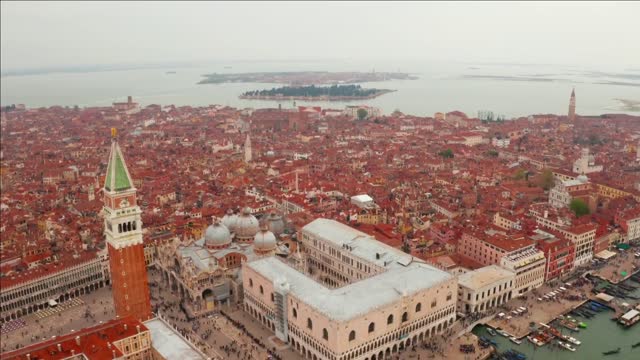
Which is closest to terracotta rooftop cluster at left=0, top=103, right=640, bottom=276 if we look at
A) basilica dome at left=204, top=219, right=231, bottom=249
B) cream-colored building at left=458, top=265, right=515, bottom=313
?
cream-colored building at left=458, top=265, right=515, bottom=313

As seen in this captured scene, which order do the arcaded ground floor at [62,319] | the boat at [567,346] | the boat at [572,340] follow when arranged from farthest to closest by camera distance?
the arcaded ground floor at [62,319] → the boat at [572,340] → the boat at [567,346]

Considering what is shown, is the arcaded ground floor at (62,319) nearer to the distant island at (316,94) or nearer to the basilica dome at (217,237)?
the basilica dome at (217,237)

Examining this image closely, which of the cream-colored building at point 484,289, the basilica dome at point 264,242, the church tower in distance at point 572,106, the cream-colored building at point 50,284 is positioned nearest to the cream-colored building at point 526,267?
the cream-colored building at point 484,289

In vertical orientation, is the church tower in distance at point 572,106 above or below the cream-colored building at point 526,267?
above

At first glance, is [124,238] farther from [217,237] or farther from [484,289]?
[484,289]

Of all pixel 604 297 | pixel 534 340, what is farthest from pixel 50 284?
pixel 604 297

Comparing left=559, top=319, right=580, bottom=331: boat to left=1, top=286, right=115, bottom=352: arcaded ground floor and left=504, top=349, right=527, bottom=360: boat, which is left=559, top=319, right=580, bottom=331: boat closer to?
left=504, top=349, right=527, bottom=360: boat
